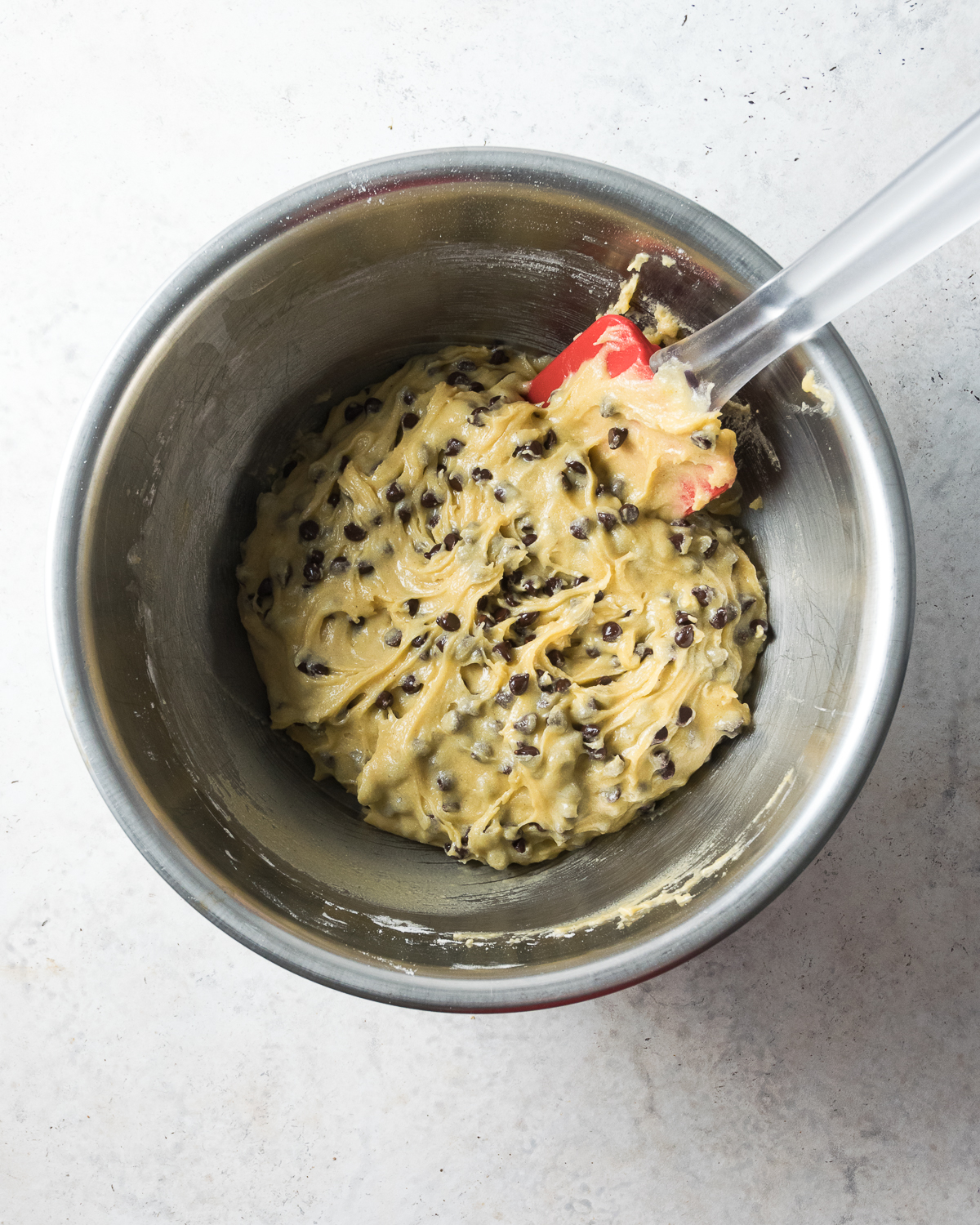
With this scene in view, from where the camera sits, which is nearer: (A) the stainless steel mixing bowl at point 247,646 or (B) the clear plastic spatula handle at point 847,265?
(B) the clear plastic spatula handle at point 847,265

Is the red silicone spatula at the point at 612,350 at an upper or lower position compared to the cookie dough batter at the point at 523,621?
upper

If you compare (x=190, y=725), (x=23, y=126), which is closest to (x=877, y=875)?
(x=190, y=725)

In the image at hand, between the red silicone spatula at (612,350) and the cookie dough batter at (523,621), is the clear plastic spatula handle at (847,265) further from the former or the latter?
the cookie dough batter at (523,621)

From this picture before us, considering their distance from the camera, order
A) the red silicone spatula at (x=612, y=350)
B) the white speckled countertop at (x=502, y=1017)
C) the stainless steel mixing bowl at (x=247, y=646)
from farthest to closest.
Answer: the white speckled countertop at (x=502, y=1017)
the red silicone spatula at (x=612, y=350)
the stainless steel mixing bowl at (x=247, y=646)

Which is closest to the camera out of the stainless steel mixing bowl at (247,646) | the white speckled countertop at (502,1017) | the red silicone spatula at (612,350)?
the stainless steel mixing bowl at (247,646)

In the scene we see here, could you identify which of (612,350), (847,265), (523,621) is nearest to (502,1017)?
(523,621)

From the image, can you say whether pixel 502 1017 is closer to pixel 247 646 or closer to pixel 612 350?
pixel 247 646

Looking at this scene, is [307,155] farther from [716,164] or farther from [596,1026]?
[596,1026]

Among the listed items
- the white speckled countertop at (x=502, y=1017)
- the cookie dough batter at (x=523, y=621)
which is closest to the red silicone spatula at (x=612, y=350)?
the cookie dough batter at (x=523, y=621)
